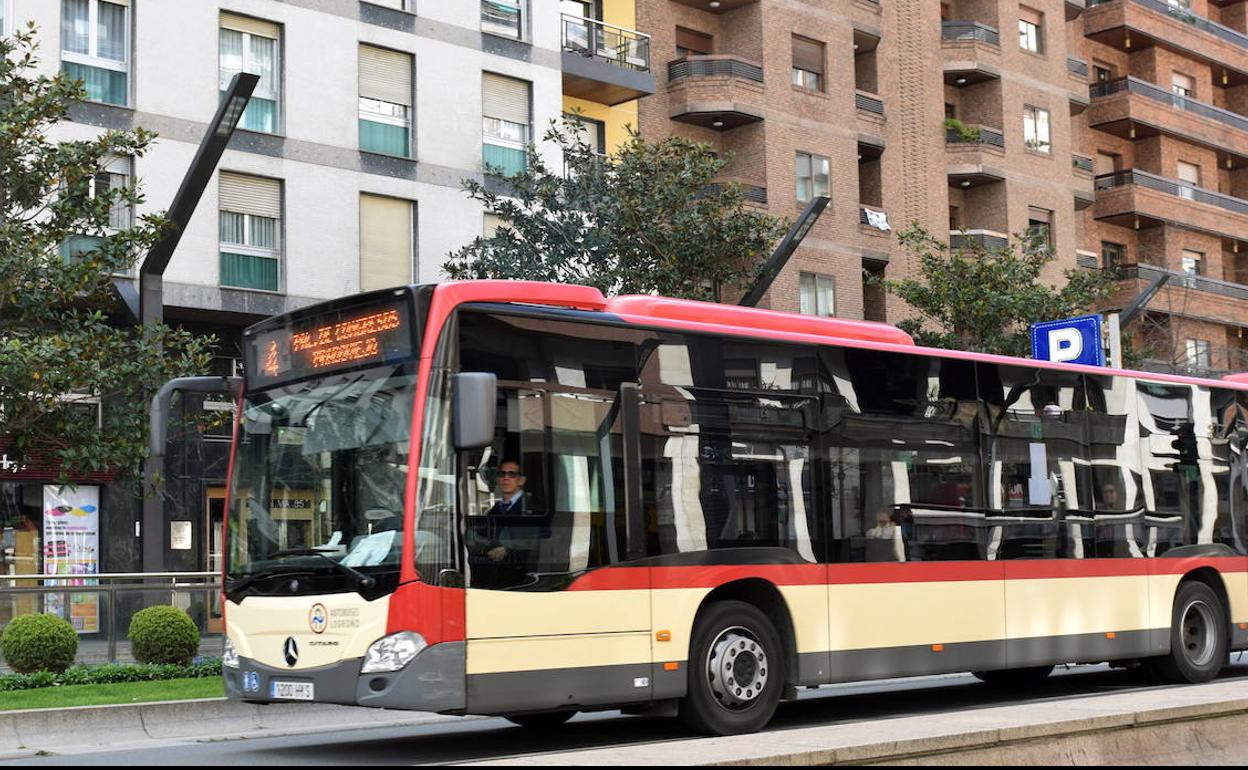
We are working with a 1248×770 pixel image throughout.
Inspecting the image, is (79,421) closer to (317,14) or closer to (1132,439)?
(1132,439)

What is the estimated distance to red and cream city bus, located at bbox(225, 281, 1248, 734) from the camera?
10500mm

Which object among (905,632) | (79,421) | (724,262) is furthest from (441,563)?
(724,262)

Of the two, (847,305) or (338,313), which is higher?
(847,305)

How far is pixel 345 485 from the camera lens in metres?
10.7

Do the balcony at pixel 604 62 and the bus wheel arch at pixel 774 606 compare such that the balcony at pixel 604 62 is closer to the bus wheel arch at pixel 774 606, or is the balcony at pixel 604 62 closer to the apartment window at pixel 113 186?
the apartment window at pixel 113 186

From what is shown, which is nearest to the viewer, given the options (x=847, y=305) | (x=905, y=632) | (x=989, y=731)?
(x=989, y=731)

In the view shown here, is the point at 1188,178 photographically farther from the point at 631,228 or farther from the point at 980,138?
the point at 631,228

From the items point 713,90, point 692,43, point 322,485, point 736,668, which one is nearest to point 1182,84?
point 692,43

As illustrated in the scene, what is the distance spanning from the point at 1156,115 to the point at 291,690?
4657 centimetres

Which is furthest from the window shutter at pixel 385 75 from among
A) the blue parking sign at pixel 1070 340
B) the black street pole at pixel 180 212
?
the blue parking sign at pixel 1070 340

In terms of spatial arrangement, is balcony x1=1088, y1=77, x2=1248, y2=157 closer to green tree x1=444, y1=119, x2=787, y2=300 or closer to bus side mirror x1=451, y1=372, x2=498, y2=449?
green tree x1=444, y1=119, x2=787, y2=300

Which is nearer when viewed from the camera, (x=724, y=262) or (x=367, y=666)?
(x=367, y=666)

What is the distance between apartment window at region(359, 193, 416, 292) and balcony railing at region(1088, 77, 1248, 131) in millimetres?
28258

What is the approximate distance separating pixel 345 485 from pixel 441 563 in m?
0.88
